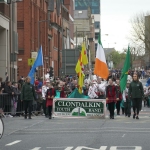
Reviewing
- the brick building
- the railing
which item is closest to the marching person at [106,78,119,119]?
the railing

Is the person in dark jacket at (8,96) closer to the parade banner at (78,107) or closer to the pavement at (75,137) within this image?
the parade banner at (78,107)

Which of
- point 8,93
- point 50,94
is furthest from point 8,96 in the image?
point 50,94

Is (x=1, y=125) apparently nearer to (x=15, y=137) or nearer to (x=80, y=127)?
(x=15, y=137)

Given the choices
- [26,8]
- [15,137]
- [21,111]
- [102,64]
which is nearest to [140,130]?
[15,137]

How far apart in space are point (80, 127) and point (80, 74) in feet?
36.7

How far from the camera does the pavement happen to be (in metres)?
16.8

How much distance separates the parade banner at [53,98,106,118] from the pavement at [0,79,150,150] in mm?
5201

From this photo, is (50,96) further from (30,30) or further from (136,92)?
(30,30)

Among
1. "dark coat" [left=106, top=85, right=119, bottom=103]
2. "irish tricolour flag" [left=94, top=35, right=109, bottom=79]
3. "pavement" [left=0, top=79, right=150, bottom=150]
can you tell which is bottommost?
"pavement" [left=0, top=79, right=150, bottom=150]

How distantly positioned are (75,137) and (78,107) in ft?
37.0

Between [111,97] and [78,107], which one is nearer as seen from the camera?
[111,97]

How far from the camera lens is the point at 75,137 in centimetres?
1962

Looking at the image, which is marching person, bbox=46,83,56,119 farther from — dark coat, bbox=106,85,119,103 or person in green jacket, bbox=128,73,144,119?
person in green jacket, bbox=128,73,144,119

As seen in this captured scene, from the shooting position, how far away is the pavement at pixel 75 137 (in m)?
16.8
